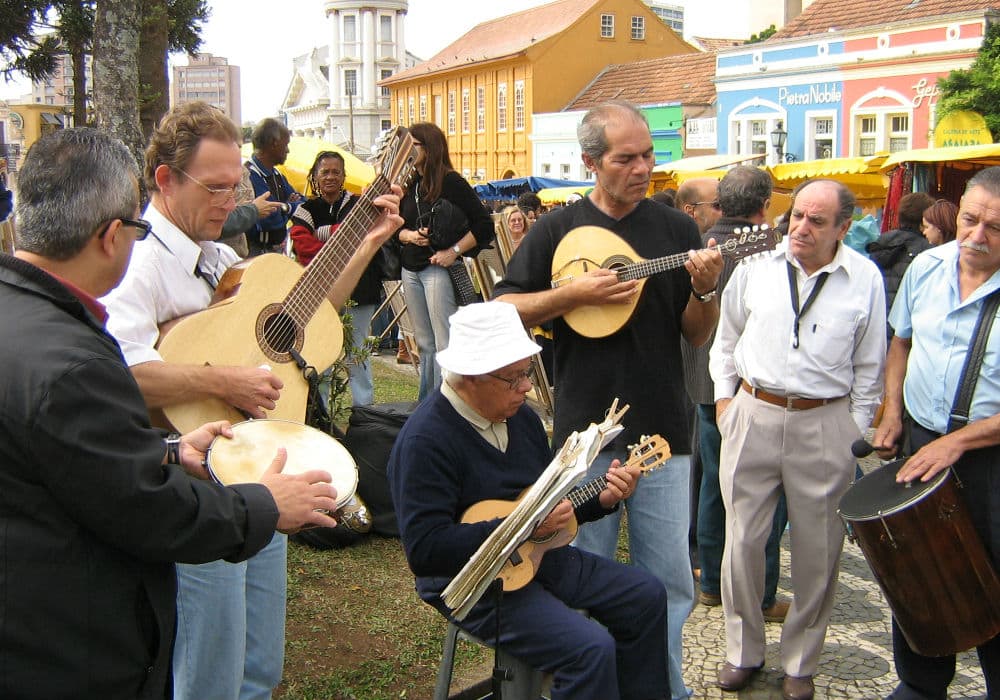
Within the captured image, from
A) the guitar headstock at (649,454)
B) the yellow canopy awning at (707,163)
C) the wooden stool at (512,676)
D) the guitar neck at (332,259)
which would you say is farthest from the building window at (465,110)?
the wooden stool at (512,676)

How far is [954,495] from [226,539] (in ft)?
8.88

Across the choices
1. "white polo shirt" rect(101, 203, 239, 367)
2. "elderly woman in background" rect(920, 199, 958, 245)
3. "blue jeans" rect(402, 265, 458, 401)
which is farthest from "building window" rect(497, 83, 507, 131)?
"white polo shirt" rect(101, 203, 239, 367)

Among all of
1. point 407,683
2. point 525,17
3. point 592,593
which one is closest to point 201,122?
point 592,593

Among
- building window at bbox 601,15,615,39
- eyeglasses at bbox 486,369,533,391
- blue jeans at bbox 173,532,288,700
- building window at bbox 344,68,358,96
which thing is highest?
building window at bbox 344,68,358,96

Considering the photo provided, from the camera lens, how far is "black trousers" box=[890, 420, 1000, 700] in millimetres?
3547

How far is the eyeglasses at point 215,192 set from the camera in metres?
2.99

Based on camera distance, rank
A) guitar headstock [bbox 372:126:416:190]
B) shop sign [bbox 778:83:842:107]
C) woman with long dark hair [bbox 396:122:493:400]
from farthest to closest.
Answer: shop sign [bbox 778:83:842:107] < woman with long dark hair [bbox 396:122:493:400] < guitar headstock [bbox 372:126:416:190]

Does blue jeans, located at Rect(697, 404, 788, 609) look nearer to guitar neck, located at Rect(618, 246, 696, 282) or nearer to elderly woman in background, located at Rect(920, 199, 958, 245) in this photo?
guitar neck, located at Rect(618, 246, 696, 282)

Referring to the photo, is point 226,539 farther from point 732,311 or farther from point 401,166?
point 732,311

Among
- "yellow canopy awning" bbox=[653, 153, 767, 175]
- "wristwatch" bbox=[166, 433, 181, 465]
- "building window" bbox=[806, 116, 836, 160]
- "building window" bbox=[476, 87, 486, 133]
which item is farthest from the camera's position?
"building window" bbox=[476, 87, 486, 133]

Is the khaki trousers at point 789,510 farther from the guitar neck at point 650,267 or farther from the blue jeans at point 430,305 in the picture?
the blue jeans at point 430,305

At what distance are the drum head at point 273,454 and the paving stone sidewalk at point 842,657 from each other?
2.20 m

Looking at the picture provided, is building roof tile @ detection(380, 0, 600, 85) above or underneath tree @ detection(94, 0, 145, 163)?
above

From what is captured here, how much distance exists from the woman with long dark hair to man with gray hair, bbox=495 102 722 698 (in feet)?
10.2
